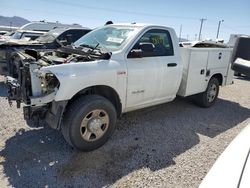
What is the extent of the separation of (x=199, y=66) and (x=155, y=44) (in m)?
1.46

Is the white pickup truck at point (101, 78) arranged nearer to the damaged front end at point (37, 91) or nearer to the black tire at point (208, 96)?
the damaged front end at point (37, 91)

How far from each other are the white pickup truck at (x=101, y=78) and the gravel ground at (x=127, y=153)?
40cm

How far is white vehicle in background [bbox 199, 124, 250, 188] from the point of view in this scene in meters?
1.37

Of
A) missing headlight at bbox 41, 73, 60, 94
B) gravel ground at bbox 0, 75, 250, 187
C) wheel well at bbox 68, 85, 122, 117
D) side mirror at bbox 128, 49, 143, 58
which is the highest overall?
side mirror at bbox 128, 49, 143, 58

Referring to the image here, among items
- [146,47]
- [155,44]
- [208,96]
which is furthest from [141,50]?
[208,96]

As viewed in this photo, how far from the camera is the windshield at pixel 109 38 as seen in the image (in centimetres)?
438

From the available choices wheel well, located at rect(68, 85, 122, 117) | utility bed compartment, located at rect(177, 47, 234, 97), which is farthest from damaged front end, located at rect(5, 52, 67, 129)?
utility bed compartment, located at rect(177, 47, 234, 97)

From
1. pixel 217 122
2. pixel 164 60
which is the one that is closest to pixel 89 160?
pixel 164 60

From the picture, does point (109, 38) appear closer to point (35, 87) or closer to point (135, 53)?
point (135, 53)

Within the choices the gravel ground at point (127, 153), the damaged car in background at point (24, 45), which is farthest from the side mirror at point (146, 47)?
the damaged car in background at point (24, 45)

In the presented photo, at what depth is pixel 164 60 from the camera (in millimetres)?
4777

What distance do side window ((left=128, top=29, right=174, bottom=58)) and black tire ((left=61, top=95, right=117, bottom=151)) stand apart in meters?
1.02

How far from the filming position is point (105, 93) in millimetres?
4195

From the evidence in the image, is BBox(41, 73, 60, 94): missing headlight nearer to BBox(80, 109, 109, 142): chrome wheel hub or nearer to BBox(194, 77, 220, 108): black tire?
BBox(80, 109, 109, 142): chrome wheel hub
